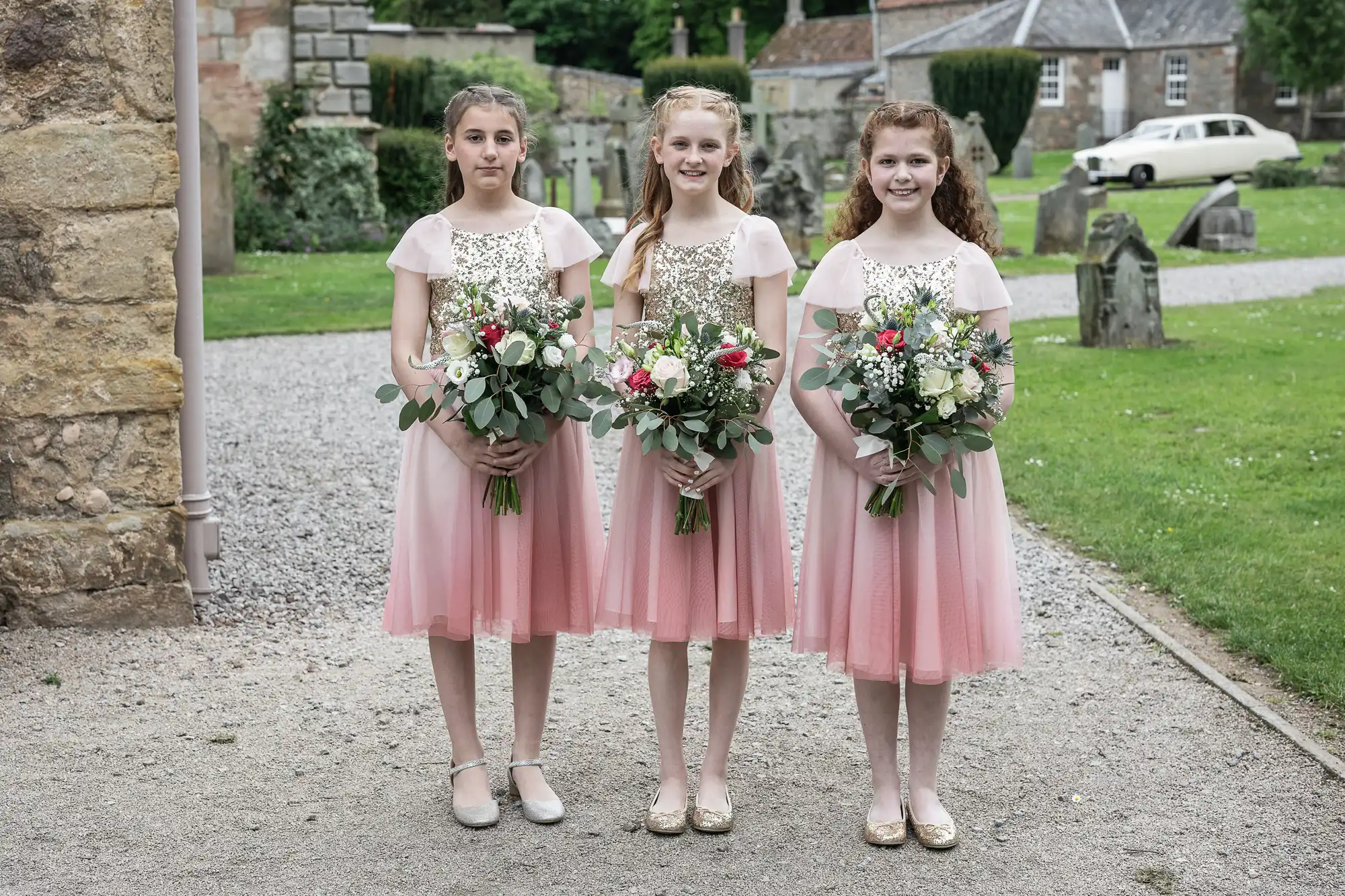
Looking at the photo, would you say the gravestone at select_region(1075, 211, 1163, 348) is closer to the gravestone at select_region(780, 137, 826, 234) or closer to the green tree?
the gravestone at select_region(780, 137, 826, 234)

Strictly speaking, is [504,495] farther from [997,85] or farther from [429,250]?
[997,85]

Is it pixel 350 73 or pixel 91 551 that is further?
pixel 350 73

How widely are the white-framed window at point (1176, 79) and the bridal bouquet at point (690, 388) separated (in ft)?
150

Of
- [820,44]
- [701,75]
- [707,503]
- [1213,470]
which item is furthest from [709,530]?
[820,44]

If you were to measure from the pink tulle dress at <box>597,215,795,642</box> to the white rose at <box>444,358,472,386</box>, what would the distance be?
1.39 feet

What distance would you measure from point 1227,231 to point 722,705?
17.6 meters

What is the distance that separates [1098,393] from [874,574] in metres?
7.17

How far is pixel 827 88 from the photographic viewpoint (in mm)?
53219

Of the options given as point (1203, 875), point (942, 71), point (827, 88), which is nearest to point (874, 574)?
point (1203, 875)

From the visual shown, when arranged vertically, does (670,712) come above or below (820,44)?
below

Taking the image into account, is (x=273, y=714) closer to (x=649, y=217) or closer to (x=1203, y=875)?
(x=649, y=217)

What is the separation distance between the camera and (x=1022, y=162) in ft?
114

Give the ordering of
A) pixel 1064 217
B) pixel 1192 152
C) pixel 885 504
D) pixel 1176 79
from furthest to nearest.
→ pixel 1176 79, pixel 1192 152, pixel 1064 217, pixel 885 504

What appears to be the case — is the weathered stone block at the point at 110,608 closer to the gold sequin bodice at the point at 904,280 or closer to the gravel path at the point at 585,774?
the gravel path at the point at 585,774
